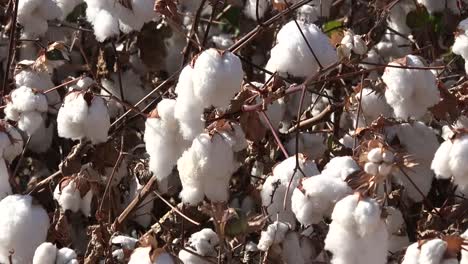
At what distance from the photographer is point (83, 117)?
1.84 m

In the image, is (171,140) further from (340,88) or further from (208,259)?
(340,88)

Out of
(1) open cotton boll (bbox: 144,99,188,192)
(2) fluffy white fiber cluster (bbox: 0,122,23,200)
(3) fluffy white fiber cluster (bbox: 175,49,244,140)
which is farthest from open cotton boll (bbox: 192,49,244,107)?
(2) fluffy white fiber cluster (bbox: 0,122,23,200)

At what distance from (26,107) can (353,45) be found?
574 millimetres

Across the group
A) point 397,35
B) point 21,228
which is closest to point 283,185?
point 21,228

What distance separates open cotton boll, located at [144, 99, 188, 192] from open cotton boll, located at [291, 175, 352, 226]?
0.71ft

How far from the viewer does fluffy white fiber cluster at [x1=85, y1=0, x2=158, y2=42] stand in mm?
2008

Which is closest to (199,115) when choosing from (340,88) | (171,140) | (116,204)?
(171,140)

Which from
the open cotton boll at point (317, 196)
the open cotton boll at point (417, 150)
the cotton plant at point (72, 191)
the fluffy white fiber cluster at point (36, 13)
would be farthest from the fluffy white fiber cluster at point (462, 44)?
the fluffy white fiber cluster at point (36, 13)

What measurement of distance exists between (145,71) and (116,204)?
554 millimetres

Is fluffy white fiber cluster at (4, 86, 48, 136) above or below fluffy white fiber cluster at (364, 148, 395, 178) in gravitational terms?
above

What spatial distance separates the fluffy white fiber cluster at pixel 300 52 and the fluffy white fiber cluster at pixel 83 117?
29cm

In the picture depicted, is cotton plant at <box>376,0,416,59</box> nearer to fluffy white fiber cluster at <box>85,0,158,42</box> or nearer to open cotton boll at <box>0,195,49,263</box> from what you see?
fluffy white fiber cluster at <box>85,0,158,42</box>

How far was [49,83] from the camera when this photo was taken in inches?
88.0

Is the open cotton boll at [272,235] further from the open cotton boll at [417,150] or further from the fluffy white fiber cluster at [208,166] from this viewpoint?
the open cotton boll at [417,150]
